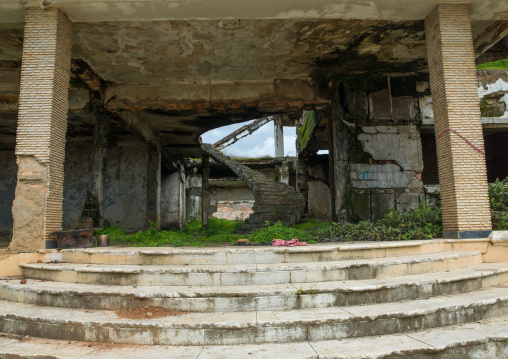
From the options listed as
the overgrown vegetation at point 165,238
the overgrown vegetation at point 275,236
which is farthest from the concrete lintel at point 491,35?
the overgrown vegetation at point 165,238

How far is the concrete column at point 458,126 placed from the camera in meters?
5.30

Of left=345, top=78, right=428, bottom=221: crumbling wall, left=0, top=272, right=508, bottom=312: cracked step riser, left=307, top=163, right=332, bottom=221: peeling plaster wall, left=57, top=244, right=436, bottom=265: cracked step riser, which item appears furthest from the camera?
left=307, top=163, right=332, bottom=221: peeling plaster wall

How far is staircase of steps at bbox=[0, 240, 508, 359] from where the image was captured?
113 inches

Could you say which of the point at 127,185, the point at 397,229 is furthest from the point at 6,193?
the point at 397,229

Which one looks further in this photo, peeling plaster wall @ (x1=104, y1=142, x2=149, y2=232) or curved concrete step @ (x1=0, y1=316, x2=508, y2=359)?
peeling plaster wall @ (x1=104, y1=142, x2=149, y2=232)

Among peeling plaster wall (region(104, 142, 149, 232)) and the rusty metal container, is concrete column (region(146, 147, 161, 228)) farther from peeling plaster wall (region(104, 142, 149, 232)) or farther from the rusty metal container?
the rusty metal container

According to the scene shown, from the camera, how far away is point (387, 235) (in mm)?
5973

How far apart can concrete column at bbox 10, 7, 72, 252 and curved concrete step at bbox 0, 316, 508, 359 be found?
2394 mm

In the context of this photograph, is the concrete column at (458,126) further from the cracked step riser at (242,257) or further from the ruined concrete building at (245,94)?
the cracked step riser at (242,257)

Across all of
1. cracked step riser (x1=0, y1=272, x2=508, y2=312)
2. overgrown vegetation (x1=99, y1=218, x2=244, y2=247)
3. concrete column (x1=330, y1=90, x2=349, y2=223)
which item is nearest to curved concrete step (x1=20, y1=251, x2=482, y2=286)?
cracked step riser (x1=0, y1=272, x2=508, y2=312)

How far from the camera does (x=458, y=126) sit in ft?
17.9

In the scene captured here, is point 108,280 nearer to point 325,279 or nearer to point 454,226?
point 325,279

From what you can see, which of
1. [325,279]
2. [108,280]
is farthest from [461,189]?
[108,280]

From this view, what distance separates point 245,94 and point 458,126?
4941 millimetres
